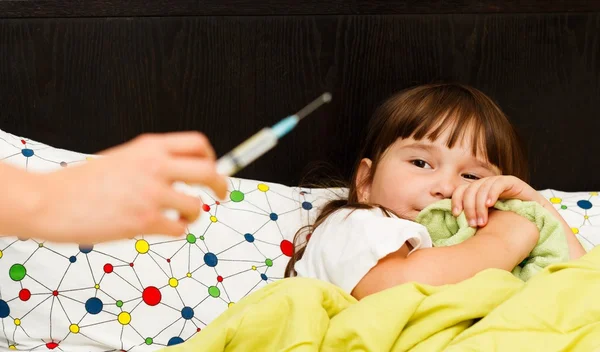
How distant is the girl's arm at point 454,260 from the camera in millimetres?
1115

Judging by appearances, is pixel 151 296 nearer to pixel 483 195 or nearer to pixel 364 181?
pixel 364 181

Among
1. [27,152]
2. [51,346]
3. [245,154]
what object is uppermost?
[245,154]

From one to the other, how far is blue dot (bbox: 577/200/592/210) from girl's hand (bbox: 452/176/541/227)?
1.25ft

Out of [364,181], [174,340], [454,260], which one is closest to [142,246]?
[174,340]

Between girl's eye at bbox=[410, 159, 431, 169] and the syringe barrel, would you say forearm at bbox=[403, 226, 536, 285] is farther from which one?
the syringe barrel

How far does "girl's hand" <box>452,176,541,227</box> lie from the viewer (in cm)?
124

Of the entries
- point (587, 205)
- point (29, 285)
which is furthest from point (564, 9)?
point (29, 285)

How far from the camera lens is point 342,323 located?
924mm

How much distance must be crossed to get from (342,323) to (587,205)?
2.83ft

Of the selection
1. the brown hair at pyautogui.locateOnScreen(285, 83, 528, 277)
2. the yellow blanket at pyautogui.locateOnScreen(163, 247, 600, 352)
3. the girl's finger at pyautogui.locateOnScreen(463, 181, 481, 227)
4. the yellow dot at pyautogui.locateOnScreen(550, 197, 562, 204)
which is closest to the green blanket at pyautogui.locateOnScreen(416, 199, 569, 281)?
the girl's finger at pyautogui.locateOnScreen(463, 181, 481, 227)

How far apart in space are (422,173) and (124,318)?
556 millimetres

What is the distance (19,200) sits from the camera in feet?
1.60

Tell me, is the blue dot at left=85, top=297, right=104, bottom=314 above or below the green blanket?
below

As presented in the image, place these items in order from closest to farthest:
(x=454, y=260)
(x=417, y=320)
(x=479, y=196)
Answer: (x=417, y=320), (x=454, y=260), (x=479, y=196)
